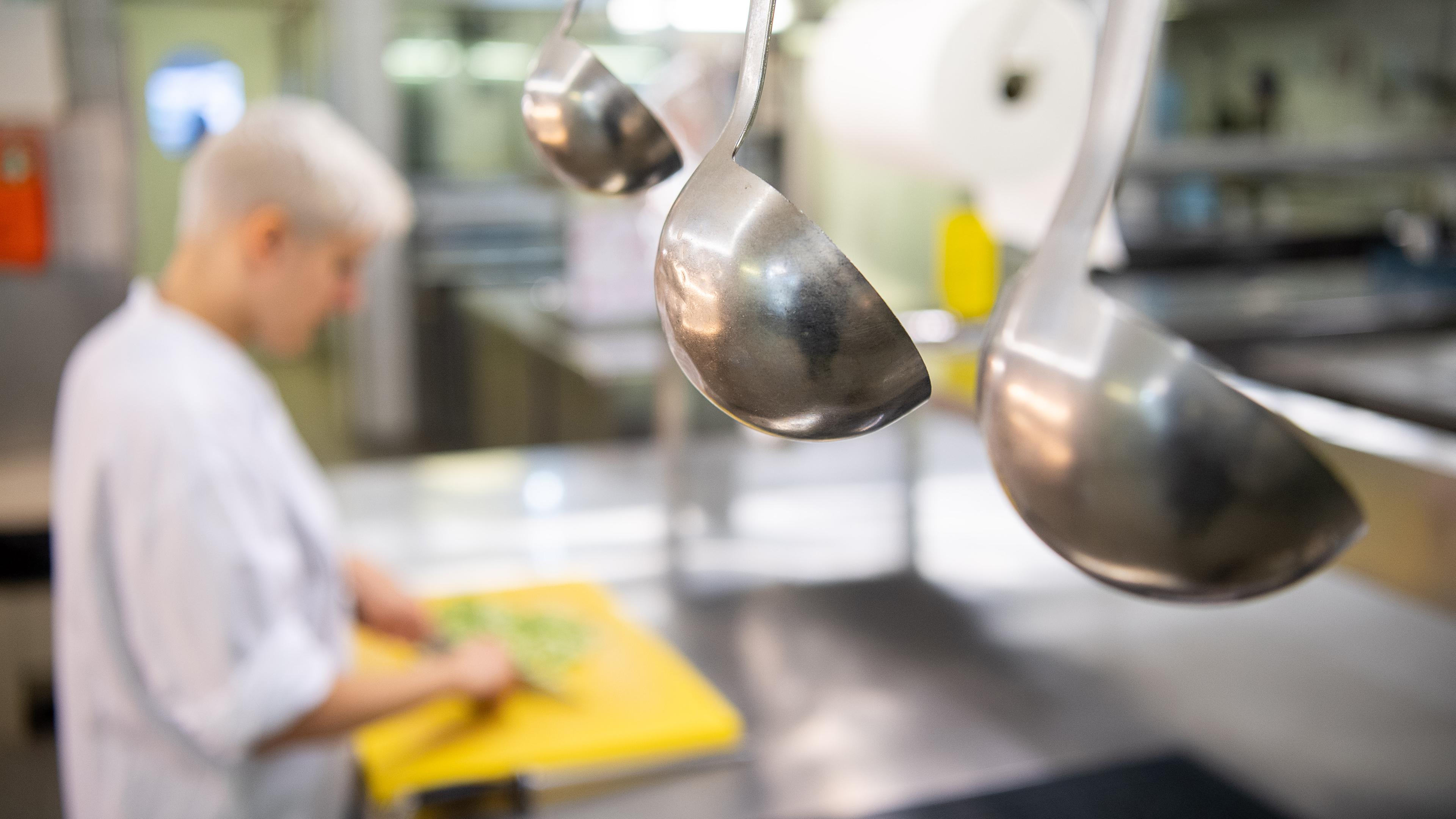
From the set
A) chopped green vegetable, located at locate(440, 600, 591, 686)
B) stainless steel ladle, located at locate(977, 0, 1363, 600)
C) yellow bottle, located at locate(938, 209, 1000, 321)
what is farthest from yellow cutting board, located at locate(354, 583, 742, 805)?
stainless steel ladle, located at locate(977, 0, 1363, 600)

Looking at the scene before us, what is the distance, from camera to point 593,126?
49 centimetres

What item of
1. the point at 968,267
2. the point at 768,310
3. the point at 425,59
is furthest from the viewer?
the point at 425,59

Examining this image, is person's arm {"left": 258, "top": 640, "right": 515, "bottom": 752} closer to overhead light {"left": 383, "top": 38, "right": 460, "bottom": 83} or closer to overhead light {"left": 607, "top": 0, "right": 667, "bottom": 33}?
overhead light {"left": 607, "top": 0, "right": 667, "bottom": 33}

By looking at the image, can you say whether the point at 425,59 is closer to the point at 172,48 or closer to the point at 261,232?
the point at 172,48

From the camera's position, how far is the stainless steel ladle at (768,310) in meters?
0.33

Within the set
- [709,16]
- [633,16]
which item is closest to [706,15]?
[709,16]

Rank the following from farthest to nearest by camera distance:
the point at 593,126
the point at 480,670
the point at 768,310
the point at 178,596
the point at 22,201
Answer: the point at 22,201
the point at 480,670
the point at 178,596
the point at 593,126
the point at 768,310

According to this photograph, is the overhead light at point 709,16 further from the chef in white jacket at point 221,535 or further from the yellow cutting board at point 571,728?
the yellow cutting board at point 571,728

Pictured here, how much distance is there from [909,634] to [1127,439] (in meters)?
0.92

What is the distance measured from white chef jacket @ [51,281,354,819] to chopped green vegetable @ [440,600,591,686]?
0.17 meters

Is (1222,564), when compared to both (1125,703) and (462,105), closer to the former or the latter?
(1125,703)

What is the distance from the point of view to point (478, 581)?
1.40 meters

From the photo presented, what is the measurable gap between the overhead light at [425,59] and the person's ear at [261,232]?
3.59 m

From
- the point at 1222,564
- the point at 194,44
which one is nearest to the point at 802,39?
the point at 194,44
